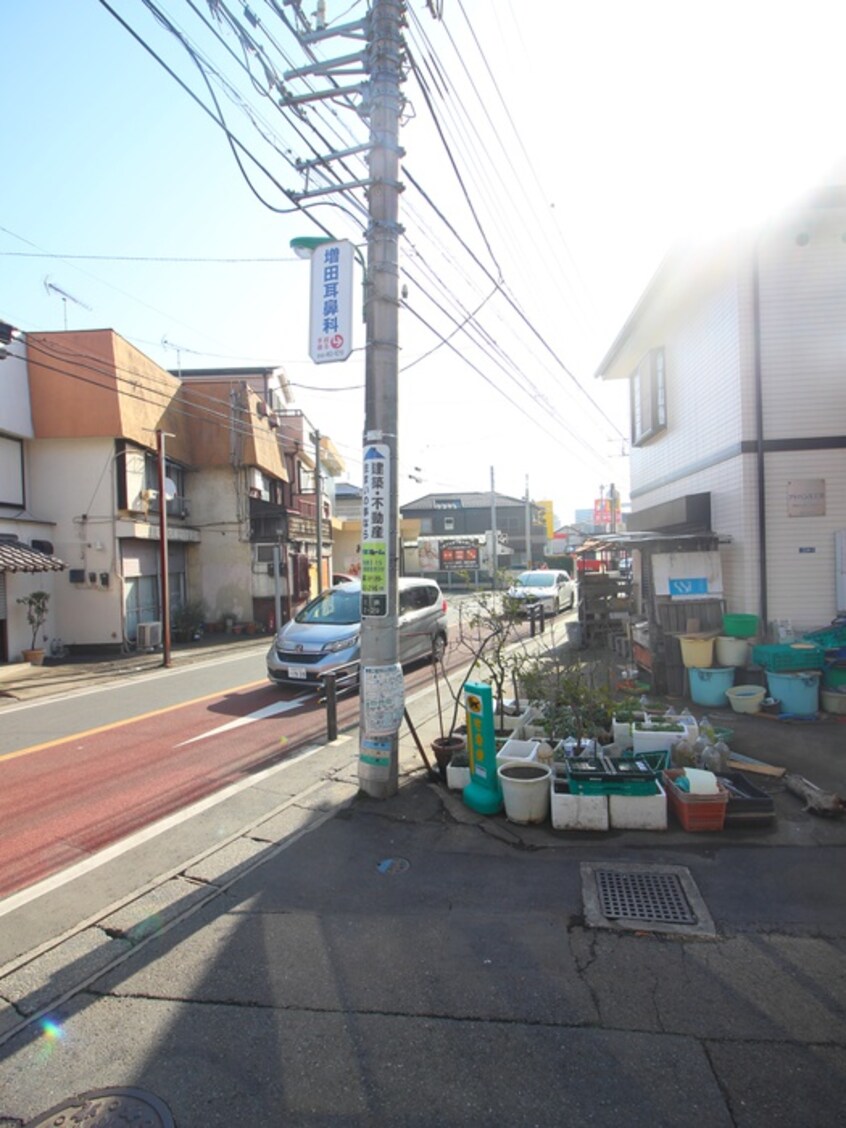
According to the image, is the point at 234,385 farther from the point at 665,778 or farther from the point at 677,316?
the point at 665,778

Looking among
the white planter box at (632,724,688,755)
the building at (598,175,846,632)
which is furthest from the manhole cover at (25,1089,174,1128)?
the building at (598,175,846,632)

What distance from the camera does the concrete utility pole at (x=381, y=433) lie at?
17.7ft

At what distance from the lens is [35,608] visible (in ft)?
50.7

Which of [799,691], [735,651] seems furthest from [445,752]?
[735,651]

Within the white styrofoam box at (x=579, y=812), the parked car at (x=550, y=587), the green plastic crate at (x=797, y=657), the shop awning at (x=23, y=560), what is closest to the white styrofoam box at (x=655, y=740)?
the white styrofoam box at (x=579, y=812)

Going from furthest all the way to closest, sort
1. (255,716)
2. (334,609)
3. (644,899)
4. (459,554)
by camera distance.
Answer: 1. (459,554)
2. (334,609)
3. (255,716)
4. (644,899)

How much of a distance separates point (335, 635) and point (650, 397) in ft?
25.9

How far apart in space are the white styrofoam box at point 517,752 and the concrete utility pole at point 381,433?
0.94 meters

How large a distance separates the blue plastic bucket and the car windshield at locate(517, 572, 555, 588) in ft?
44.0

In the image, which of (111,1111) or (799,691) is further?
(799,691)

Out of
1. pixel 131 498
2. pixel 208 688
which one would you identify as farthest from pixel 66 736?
pixel 131 498

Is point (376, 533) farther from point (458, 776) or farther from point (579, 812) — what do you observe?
point (579, 812)

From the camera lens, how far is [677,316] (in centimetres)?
1153

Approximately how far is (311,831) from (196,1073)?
237 cm
